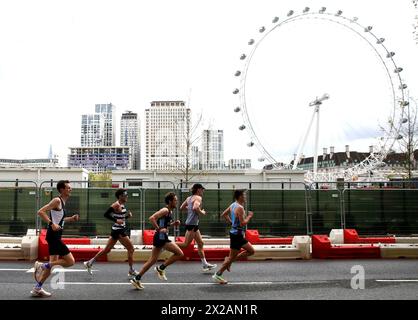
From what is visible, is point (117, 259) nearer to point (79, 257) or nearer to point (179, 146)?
point (79, 257)

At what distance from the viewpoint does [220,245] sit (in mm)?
15062

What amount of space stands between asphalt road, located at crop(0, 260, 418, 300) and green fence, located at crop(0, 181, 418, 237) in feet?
14.9

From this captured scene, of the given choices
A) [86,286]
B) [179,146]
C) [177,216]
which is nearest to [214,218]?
[177,216]

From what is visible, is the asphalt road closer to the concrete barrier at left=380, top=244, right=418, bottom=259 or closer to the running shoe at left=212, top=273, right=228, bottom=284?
the running shoe at left=212, top=273, right=228, bottom=284

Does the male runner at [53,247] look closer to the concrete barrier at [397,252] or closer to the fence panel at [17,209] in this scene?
the fence panel at [17,209]

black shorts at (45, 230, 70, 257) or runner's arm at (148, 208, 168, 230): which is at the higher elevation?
runner's arm at (148, 208, 168, 230)

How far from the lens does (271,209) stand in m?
17.7

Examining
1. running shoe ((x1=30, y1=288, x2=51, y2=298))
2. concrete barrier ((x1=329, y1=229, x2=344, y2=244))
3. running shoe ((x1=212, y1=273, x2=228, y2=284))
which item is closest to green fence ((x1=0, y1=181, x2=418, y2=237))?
concrete barrier ((x1=329, y1=229, x2=344, y2=244))

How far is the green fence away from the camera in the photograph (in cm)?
1694

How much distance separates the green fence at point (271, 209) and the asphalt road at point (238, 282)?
456cm

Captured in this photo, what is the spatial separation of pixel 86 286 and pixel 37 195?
6.87m

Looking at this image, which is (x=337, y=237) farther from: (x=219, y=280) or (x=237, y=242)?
(x=219, y=280)

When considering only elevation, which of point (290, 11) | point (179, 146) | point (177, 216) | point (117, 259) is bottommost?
point (117, 259)
